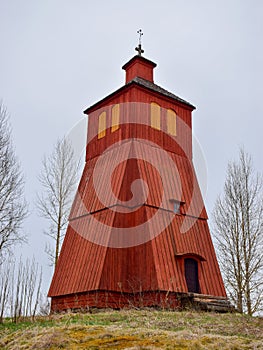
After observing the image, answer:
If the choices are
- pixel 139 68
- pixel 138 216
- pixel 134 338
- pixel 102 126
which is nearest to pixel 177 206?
pixel 138 216

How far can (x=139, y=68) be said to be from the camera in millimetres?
22391

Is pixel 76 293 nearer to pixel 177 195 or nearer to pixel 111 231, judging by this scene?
pixel 111 231

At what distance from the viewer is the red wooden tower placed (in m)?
16.6

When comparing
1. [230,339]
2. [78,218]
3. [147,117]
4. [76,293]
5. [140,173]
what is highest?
[147,117]

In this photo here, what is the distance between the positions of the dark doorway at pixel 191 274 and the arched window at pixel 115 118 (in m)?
6.98

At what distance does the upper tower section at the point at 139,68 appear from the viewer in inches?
879

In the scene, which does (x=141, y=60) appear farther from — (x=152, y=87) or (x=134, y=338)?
(x=134, y=338)

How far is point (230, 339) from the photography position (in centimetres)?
737

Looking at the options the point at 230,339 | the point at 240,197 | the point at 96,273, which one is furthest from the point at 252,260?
the point at 230,339

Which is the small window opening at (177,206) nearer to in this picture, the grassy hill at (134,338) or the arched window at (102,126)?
the arched window at (102,126)

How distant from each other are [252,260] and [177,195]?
605 cm

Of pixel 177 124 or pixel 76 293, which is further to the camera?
pixel 177 124

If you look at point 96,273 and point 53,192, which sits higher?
point 53,192

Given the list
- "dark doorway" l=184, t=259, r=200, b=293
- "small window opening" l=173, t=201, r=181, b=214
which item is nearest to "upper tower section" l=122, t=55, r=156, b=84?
"small window opening" l=173, t=201, r=181, b=214
